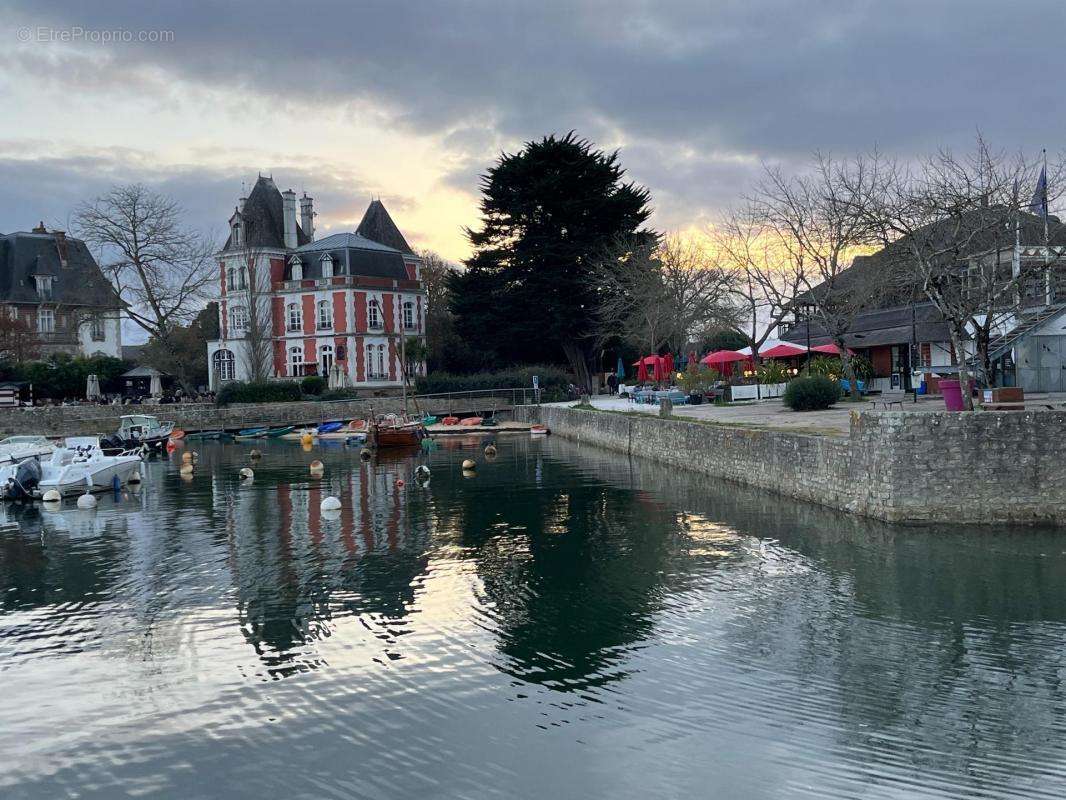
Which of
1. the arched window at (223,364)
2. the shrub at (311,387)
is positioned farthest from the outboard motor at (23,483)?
the arched window at (223,364)

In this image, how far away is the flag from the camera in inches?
966

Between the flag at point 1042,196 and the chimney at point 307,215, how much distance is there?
6395 centimetres

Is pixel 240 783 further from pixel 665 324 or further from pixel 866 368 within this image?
pixel 665 324

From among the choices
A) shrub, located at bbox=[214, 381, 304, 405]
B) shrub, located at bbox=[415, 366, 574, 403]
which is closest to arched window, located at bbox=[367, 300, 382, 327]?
shrub, located at bbox=[415, 366, 574, 403]

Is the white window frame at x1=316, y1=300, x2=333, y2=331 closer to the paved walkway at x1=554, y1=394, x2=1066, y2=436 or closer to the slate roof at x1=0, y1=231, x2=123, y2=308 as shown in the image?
the slate roof at x1=0, y1=231, x2=123, y2=308

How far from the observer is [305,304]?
7069 centimetres

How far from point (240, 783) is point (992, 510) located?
586 inches

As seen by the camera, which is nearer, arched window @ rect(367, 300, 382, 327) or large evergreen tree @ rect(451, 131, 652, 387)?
large evergreen tree @ rect(451, 131, 652, 387)

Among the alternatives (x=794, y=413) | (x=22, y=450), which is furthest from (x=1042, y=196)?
(x=22, y=450)

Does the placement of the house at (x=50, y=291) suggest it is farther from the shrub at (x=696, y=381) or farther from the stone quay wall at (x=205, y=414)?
the shrub at (x=696, y=381)

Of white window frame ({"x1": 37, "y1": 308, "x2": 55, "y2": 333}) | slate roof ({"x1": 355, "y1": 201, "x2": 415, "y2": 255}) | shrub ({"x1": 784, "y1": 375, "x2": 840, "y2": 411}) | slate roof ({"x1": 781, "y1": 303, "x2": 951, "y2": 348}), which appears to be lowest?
shrub ({"x1": 784, "y1": 375, "x2": 840, "y2": 411})

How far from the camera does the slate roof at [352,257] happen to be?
230 feet

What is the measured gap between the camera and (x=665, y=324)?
52844 mm

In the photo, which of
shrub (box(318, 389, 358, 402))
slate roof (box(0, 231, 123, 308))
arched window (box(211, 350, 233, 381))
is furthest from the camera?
slate roof (box(0, 231, 123, 308))
